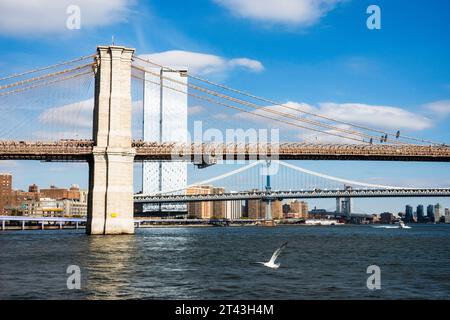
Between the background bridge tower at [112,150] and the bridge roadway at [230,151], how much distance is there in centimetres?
197

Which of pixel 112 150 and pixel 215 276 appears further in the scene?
pixel 112 150

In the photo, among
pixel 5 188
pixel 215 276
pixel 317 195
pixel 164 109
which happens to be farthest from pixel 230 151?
pixel 5 188

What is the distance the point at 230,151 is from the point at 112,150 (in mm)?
14242

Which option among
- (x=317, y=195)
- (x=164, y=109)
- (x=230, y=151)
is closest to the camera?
(x=230, y=151)

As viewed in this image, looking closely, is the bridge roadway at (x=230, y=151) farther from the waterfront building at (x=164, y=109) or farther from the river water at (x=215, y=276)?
the river water at (x=215, y=276)

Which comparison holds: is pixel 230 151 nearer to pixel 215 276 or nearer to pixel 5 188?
pixel 215 276

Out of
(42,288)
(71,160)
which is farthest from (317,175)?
(42,288)

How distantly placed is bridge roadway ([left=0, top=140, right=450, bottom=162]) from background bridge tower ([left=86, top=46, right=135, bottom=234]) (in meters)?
1.97

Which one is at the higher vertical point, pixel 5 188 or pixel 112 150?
pixel 5 188

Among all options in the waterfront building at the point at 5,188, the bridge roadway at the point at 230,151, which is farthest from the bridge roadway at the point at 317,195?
the waterfront building at the point at 5,188

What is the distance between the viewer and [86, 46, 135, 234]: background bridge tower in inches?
2020

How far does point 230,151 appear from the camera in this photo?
202ft

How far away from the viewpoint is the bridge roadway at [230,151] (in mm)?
55125
